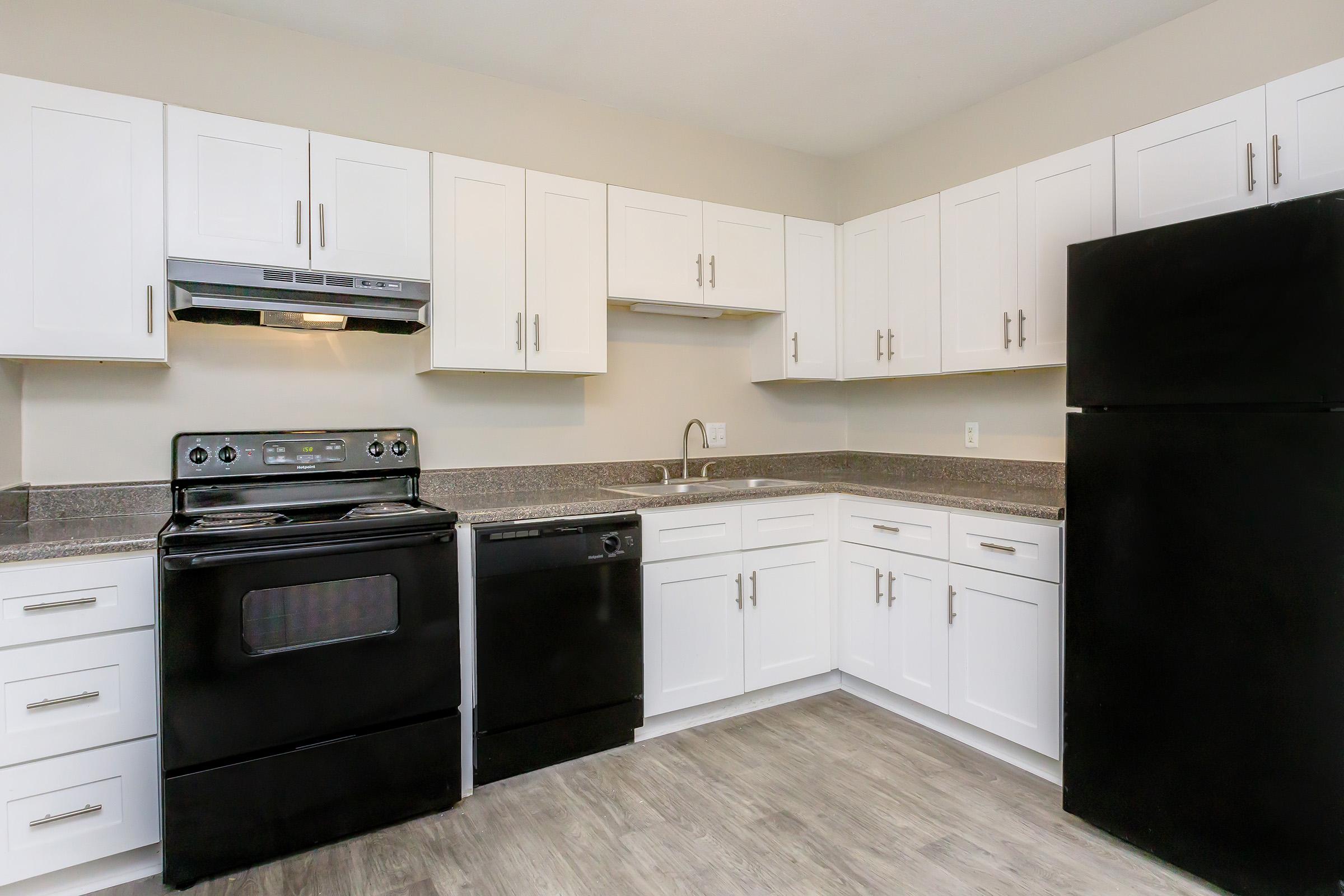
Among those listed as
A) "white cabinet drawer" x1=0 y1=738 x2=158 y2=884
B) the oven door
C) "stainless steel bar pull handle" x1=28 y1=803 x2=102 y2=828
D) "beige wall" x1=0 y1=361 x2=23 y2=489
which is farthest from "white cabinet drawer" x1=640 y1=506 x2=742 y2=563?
"beige wall" x1=0 y1=361 x2=23 y2=489

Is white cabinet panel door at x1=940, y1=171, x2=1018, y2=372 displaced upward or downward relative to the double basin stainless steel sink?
upward

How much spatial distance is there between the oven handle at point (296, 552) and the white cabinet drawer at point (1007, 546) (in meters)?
1.79

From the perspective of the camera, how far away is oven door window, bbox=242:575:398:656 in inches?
75.3

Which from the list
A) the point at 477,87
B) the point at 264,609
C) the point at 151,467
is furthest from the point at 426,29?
A: the point at 264,609

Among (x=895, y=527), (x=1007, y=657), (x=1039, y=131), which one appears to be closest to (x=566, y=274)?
(x=895, y=527)

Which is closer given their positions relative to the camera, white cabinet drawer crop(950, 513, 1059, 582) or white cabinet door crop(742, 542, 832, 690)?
white cabinet drawer crop(950, 513, 1059, 582)

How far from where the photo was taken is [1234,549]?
5.69ft

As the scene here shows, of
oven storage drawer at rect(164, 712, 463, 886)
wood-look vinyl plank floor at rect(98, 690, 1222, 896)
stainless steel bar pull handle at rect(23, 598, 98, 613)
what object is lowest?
wood-look vinyl plank floor at rect(98, 690, 1222, 896)

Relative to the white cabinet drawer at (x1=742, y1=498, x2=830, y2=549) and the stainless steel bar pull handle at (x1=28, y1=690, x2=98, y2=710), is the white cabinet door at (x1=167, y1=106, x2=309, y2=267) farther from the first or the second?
the white cabinet drawer at (x1=742, y1=498, x2=830, y2=549)

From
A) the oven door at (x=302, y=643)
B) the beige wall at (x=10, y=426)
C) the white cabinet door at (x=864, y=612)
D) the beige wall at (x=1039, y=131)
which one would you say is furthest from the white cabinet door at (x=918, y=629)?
the beige wall at (x=10, y=426)

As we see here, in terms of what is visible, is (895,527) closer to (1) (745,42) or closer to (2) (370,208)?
(1) (745,42)

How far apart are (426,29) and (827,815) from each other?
117 inches

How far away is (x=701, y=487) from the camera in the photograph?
3.26 m

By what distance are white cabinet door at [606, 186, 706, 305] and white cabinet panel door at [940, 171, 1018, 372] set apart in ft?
3.46
